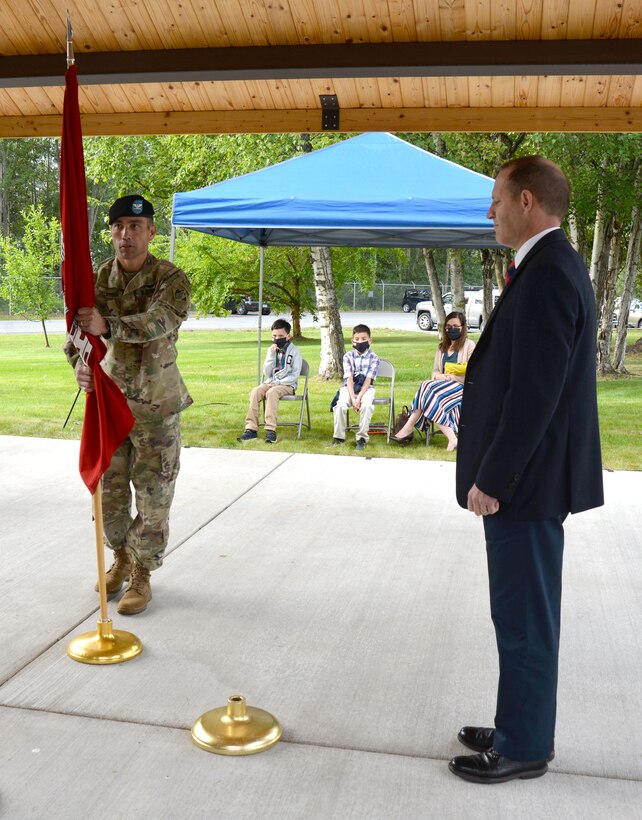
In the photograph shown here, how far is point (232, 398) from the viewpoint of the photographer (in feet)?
43.9

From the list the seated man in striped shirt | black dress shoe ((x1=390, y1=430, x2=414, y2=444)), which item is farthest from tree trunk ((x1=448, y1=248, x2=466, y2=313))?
black dress shoe ((x1=390, y1=430, x2=414, y2=444))

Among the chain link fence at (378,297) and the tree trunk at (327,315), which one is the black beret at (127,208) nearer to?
the tree trunk at (327,315)

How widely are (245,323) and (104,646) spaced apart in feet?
94.2

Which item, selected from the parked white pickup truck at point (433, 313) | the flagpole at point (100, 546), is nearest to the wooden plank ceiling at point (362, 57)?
the flagpole at point (100, 546)

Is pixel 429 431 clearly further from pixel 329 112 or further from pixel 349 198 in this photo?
pixel 329 112

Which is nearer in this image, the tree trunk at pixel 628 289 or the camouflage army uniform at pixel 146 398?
the camouflage army uniform at pixel 146 398

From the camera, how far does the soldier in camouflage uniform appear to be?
4.02m

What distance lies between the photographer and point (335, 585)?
461cm

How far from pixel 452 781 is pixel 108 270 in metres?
2.70

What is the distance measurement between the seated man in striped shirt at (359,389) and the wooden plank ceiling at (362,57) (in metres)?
3.83

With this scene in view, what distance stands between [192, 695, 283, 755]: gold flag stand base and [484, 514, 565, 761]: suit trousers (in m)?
0.79

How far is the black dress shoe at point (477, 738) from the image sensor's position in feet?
9.71

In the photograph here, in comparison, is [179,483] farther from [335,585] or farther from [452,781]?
[452,781]

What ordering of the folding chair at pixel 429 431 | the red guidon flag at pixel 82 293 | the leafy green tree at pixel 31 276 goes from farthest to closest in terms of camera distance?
1. the leafy green tree at pixel 31 276
2. the folding chair at pixel 429 431
3. the red guidon flag at pixel 82 293
